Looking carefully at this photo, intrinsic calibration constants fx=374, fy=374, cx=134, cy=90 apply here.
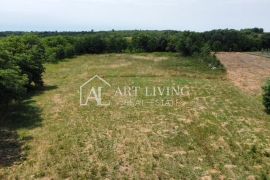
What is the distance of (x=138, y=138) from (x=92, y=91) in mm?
18410

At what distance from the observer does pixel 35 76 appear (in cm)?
4569

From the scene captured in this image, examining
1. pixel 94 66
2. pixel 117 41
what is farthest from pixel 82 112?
pixel 117 41

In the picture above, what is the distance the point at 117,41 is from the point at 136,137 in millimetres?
77395

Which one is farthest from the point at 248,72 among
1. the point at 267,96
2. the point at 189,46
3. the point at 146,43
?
the point at 146,43

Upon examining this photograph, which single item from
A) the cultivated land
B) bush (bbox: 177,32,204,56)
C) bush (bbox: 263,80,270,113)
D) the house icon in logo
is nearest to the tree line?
bush (bbox: 177,32,204,56)

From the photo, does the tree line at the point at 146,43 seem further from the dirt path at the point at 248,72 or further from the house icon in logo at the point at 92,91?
the house icon in logo at the point at 92,91

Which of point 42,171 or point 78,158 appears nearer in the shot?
point 42,171

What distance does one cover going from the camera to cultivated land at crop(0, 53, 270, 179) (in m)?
21.2

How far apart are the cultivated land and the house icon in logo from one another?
1.00m

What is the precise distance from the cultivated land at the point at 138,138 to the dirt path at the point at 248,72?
5.50m

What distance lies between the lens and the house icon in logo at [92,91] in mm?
39500

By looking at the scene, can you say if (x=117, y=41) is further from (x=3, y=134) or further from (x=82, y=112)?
(x=3, y=134)

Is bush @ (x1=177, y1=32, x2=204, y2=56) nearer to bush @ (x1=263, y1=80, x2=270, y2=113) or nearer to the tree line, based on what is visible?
the tree line

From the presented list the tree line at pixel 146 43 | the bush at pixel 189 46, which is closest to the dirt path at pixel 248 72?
the tree line at pixel 146 43
